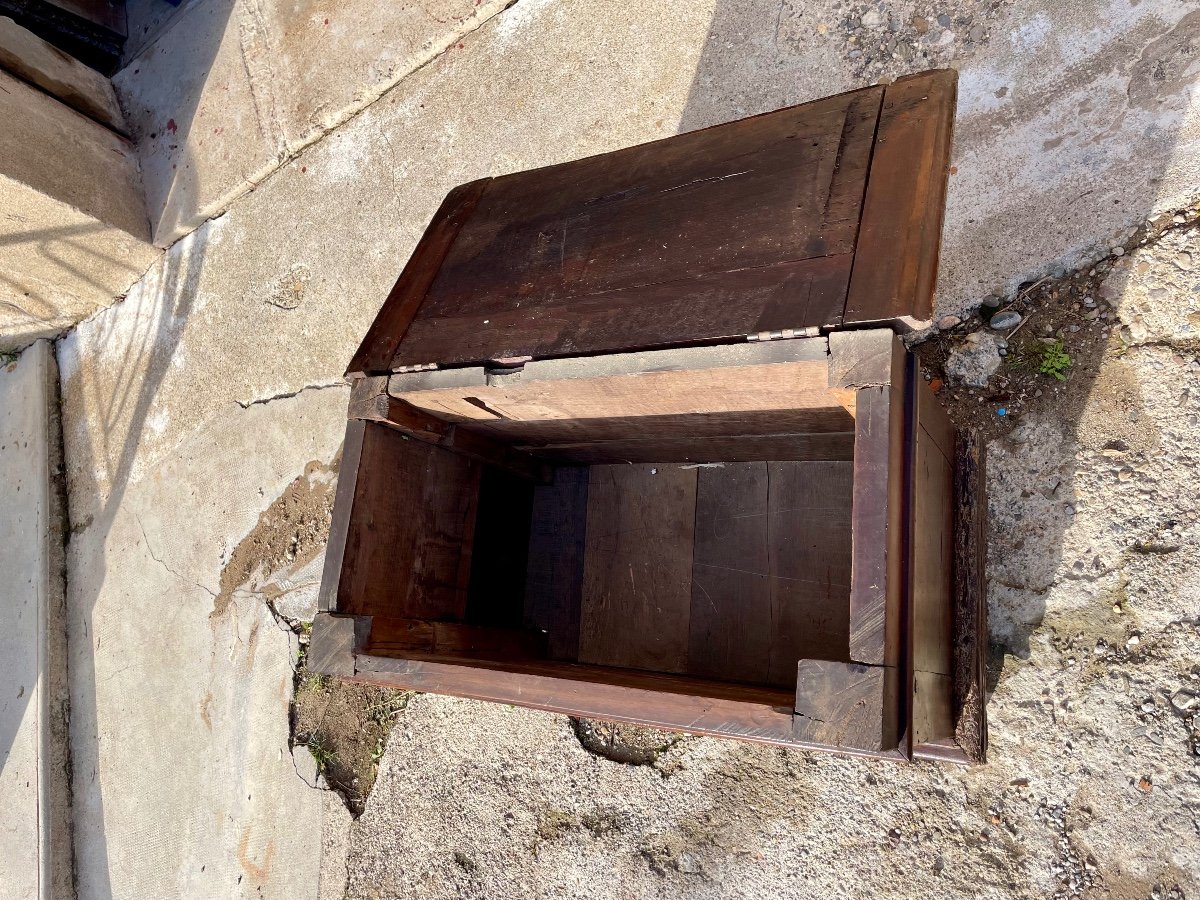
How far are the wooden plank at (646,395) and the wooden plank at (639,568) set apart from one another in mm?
581

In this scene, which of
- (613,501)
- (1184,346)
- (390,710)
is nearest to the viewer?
(1184,346)

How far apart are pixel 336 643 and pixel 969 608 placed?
162cm

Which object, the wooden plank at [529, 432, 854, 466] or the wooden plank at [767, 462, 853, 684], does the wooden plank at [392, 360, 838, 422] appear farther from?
the wooden plank at [767, 462, 853, 684]

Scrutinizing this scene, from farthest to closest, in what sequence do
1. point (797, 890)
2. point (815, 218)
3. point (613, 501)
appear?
point (613, 501) < point (797, 890) < point (815, 218)

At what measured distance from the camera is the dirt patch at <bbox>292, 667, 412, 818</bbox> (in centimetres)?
313

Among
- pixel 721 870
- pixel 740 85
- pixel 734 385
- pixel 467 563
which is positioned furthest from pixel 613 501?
pixel 740 85

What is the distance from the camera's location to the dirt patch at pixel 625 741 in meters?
2.64

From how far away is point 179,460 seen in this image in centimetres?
394

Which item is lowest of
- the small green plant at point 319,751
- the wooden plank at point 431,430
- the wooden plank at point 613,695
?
the small green plant at point 319,751

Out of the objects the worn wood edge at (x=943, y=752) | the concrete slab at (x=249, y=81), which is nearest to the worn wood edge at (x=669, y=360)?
the worn wood edge at (x=943, y=752)

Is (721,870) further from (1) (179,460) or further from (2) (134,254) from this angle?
(2) (134,254)

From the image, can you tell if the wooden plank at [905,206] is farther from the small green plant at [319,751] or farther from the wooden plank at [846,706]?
the small green plant at [319,751]

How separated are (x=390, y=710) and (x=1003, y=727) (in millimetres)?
2235

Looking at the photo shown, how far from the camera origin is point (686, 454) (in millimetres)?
2459
